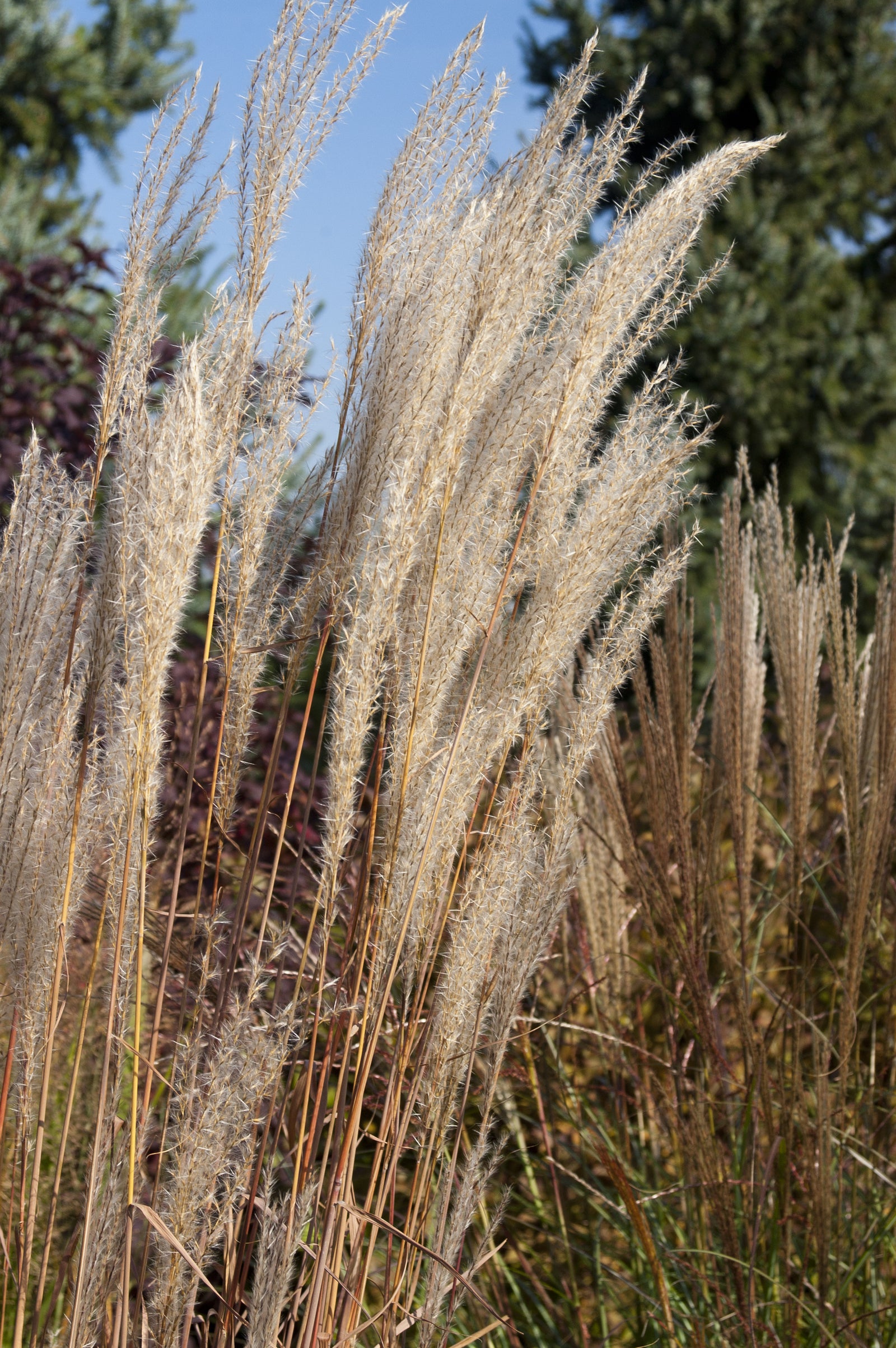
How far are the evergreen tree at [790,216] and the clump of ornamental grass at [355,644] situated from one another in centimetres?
533

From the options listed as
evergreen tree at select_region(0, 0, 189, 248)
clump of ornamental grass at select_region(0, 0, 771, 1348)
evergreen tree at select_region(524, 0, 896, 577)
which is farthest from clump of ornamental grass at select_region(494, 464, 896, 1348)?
evergreen tree at select_region(0, 0, 189, 248)

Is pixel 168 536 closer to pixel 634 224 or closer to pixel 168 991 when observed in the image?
pixel 634 224

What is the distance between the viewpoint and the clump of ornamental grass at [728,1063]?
165cm

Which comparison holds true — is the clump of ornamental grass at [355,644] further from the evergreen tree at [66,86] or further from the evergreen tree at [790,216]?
the evergreen tree at [66,86]

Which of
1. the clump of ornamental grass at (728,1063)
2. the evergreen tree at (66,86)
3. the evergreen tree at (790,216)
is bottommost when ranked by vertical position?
the clump of ornamental grass at (728,1063)

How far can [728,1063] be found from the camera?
2.03 metres

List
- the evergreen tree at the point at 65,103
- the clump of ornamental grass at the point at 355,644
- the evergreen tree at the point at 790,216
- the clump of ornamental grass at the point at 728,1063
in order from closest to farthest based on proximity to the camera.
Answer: the clump of ornamental grass at the point at 355,644 < the clump of ornamental grass at the point at 728,1063 < the evergreen tree at the point at 790,216 < the evergreen tree at the point at 65,103

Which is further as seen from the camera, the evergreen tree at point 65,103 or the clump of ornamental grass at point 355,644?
the evergreen tree at point 65,103

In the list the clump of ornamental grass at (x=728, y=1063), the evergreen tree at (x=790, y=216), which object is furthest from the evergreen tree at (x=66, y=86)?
the clump of ornamental grass at (x=728, y=1063)

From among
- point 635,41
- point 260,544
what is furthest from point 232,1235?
point 635,41

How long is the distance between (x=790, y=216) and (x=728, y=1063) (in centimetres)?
647

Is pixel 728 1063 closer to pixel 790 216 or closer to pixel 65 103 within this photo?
pixel 790 216

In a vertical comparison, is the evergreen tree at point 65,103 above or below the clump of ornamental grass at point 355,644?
above

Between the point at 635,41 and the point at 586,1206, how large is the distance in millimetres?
7343
